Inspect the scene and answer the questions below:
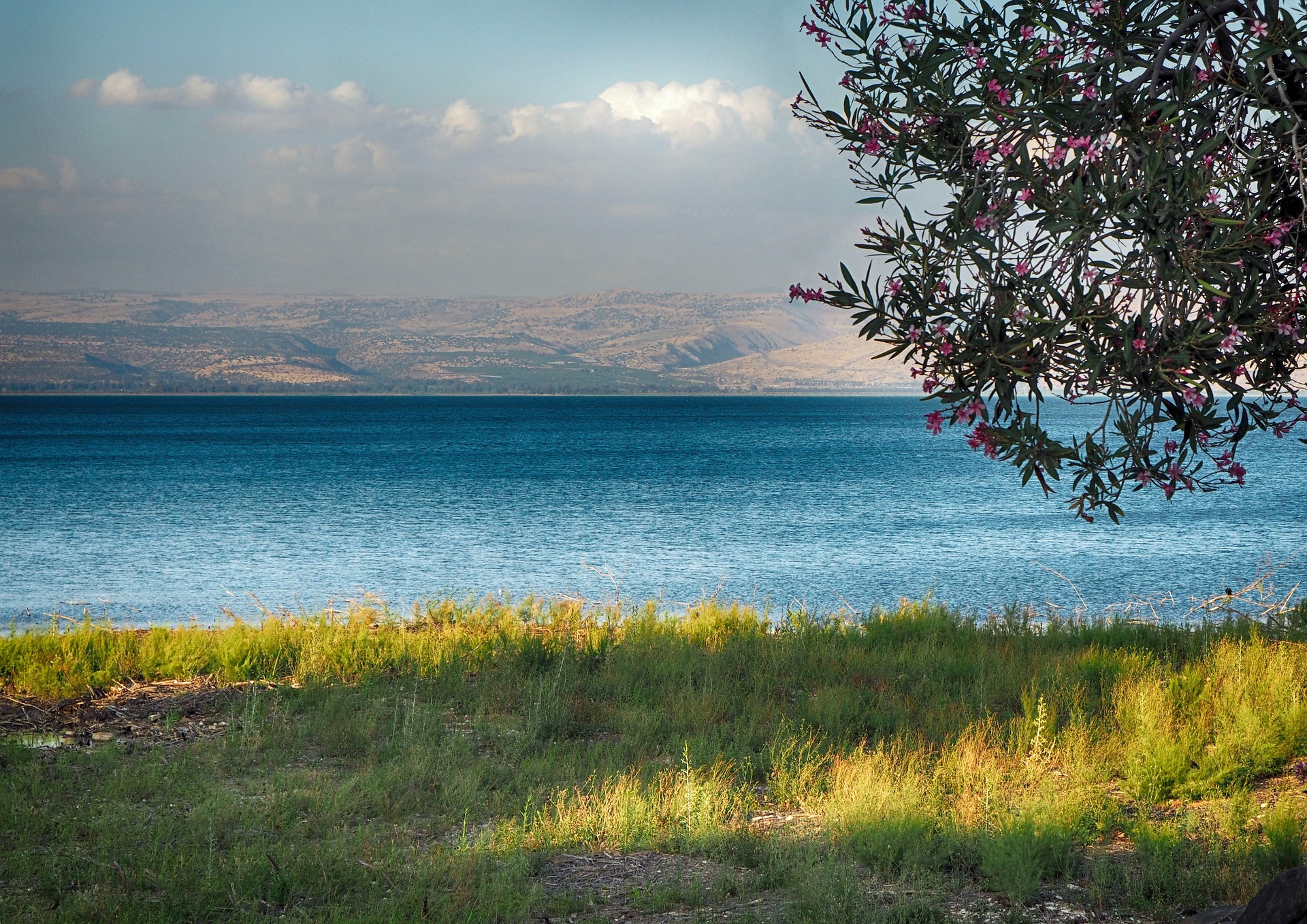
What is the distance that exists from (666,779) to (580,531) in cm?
3334

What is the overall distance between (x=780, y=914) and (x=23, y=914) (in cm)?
371

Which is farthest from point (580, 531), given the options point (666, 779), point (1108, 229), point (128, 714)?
point (1108, 229)

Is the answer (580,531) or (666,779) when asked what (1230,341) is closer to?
Result: (666,779)

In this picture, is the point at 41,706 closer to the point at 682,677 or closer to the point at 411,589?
the point at 682,677

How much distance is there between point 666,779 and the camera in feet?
22.3

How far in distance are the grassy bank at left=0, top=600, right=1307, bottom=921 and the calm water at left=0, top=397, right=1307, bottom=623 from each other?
12461 millimetres

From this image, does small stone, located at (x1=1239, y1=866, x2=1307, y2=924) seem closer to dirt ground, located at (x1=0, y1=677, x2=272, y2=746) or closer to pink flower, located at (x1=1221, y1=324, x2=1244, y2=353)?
pink flower, located at (x1=1221, y1=324, x2=1244, y2=353)

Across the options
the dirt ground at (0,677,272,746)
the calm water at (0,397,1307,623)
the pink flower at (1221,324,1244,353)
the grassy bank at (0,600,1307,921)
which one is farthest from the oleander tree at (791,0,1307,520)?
the calm water at (0,397,1307,623)

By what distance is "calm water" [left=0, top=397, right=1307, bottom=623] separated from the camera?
1019 inches

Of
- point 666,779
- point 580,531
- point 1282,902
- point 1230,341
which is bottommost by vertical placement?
point 580,531

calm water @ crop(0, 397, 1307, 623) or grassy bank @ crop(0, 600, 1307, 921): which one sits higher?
grassy bank @ crop(0, 600, 1307, 921)

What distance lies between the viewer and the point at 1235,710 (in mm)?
7625

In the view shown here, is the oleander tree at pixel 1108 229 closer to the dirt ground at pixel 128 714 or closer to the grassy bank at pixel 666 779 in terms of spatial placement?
the grassy bank at pixel 666 779

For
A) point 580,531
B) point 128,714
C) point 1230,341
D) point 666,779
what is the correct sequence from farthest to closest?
point 580,531, point 128,714, point 666,779, point 1230,341
